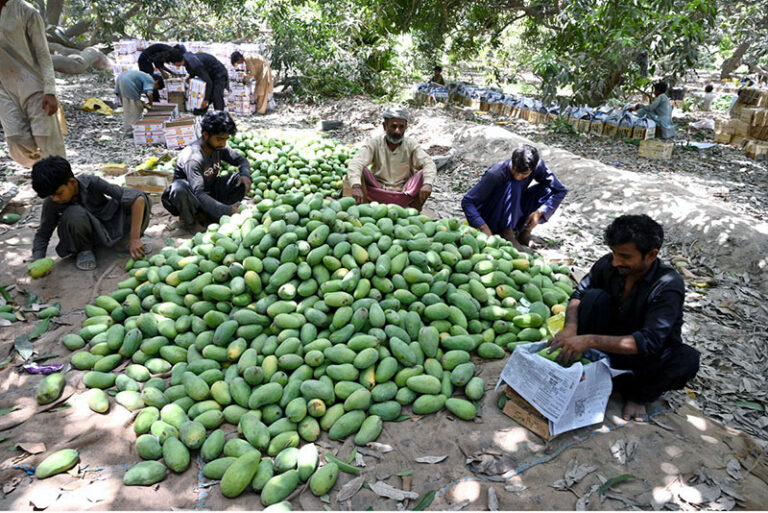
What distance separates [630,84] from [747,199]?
14.9 feet

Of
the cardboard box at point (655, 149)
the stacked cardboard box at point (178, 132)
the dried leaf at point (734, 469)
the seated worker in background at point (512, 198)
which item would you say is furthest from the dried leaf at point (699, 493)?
the cardboard box at point (655, 149)

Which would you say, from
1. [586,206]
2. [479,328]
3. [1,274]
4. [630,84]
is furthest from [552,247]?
[630,84]

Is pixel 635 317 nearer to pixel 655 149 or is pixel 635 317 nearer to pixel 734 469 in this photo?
pixel 734 469

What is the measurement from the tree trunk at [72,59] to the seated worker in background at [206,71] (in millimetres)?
3482

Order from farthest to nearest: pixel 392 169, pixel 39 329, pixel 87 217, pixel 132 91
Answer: pixel 132 91, pixel 392 169, pixel 87 217, pixel 39 329

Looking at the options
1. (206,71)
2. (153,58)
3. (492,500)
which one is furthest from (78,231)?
(153,58)

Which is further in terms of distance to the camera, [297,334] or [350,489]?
[297,334]

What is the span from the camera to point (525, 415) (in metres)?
2.28

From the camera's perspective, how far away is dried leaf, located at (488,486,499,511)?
1.85 metres

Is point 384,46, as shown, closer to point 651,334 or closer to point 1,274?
point 1,274

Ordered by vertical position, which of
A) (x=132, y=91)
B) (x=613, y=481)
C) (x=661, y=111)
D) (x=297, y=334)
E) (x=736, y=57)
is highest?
(x=736, y=57)

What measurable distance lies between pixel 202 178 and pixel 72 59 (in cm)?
1023

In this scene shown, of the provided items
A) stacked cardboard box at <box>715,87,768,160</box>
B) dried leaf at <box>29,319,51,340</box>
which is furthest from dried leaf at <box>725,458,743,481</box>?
stacked cardboard box at <box>715,87,768,160</box>

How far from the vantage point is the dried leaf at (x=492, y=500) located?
6.07 ft
